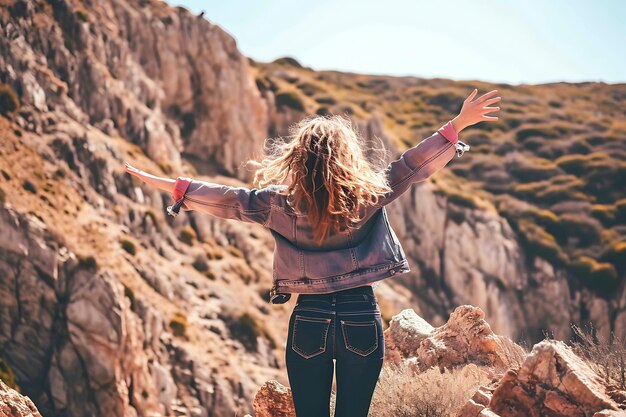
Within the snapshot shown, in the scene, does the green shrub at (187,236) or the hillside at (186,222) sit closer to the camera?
the hillside at (186,222)

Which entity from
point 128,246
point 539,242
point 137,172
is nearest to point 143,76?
point 128,246

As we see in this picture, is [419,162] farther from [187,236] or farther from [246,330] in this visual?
[187,236]

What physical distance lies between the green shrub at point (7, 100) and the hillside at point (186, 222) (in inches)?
5.7

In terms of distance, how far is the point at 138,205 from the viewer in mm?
49750

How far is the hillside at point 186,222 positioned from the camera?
36594mm

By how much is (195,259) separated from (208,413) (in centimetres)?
1396

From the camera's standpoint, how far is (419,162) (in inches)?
192

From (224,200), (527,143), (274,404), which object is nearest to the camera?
(224,200)

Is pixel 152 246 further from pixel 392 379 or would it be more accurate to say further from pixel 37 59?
pixel 392 379

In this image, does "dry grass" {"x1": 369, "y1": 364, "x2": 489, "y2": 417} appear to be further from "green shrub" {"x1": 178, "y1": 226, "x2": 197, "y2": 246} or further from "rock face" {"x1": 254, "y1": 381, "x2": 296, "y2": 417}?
"green shrub" {"x1": 178, "y1": 226, "x2": 197, "y2": 246}

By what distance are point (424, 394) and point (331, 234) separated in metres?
3.11

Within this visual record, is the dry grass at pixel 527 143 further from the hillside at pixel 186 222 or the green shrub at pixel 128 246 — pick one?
the green shrub at pixel 128 246

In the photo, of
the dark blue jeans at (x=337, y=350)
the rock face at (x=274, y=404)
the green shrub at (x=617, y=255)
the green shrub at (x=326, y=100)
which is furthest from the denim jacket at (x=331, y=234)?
the green shrub at (x=326, y=100)

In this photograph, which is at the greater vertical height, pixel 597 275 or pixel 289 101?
pixel 289 101
